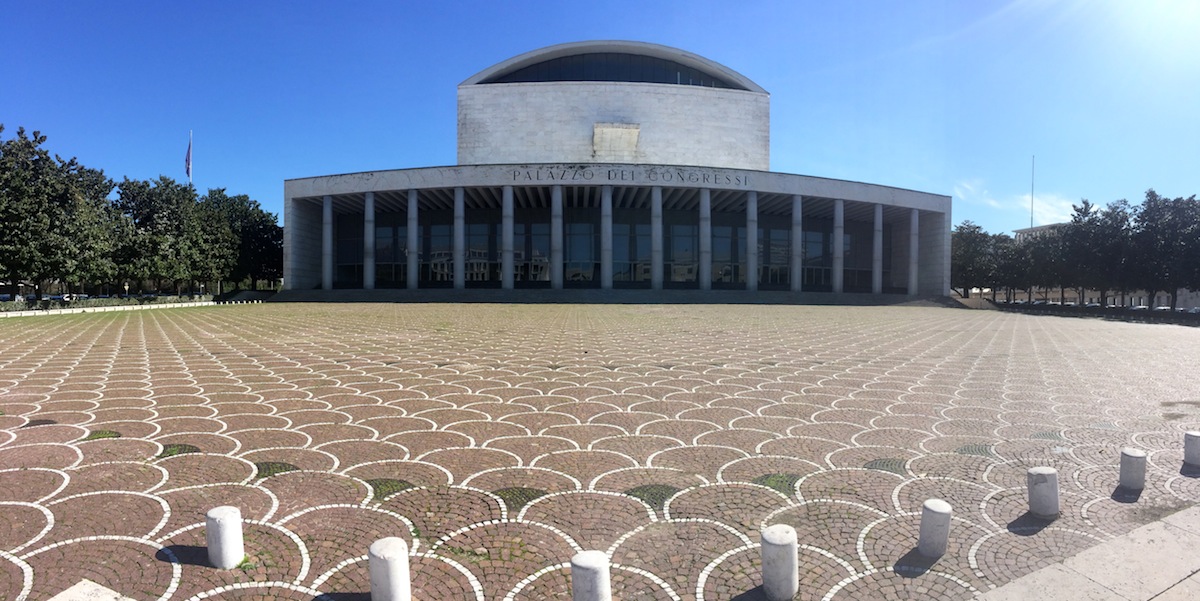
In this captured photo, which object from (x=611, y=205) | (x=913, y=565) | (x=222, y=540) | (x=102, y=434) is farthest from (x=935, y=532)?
(x=611, y=205)

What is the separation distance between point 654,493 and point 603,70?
62.3 metres

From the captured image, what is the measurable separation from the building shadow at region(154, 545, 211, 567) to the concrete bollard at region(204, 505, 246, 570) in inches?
3.9

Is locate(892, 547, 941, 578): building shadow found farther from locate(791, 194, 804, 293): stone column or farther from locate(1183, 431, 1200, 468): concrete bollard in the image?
locate(791, 194, 804, 293): stone column

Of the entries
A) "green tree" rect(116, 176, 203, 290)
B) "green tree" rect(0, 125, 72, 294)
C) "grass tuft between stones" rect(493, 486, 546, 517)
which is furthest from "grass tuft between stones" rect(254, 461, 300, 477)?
"green tree" rect(116, 176, 203, 290)

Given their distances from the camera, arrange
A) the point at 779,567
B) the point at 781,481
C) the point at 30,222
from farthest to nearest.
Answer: the point at 30,222 → the point at 781,481 → the point at 779,567

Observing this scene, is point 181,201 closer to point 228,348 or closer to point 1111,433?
point 228,348

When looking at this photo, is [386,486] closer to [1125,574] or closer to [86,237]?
[1125,574]

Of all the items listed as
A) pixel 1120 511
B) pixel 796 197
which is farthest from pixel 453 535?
pixel 796 197

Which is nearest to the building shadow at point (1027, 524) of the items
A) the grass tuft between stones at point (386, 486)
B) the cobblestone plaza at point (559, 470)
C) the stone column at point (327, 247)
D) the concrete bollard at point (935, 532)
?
the cobblestone plaza at point (559, 470)

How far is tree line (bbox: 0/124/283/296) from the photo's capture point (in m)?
30.8

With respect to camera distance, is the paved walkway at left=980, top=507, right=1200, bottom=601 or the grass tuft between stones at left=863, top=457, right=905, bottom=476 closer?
the paved walkway at left=980, top=507, right=1200, bottom=601

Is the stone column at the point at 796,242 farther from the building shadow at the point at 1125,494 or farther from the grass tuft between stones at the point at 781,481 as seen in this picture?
the grass tuft between stones at the point at 781,481

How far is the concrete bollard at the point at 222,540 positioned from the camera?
307 centimetres

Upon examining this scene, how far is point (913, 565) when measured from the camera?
3.19 m
